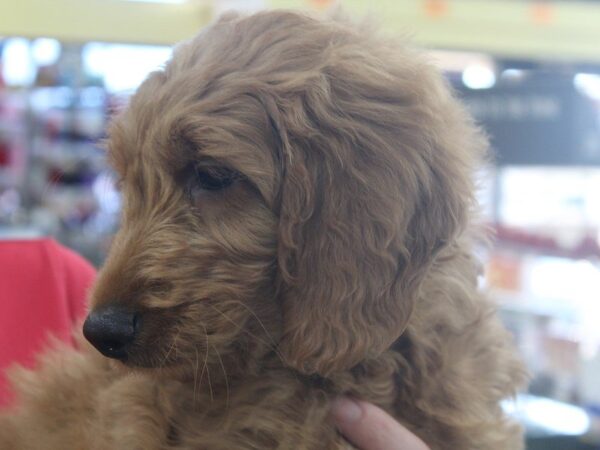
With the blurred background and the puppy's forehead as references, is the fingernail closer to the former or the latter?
the puppy's forehead

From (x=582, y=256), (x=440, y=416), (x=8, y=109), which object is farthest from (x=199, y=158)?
(x=8, y=109)

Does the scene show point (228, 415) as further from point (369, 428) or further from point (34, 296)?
point (34, 296)

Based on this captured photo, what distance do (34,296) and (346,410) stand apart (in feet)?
2.98

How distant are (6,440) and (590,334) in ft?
8.37

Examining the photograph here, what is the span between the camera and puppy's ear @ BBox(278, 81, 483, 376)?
1080 millimetres

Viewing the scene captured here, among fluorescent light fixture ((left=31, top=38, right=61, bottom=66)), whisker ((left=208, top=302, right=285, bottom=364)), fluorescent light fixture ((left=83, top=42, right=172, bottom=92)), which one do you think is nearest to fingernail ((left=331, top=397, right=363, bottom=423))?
whisker ((left=208, top=302, right=285, bottom=364))

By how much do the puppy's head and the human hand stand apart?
0.08 m

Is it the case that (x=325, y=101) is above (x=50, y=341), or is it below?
above

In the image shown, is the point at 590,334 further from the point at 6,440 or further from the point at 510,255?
the point at 6,440

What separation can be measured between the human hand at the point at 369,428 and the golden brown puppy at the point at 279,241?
2cm

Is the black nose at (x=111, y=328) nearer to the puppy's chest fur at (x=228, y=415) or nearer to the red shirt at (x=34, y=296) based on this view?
the puppy's chest fur at (x=228, y=415)

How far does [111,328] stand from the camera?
100cm

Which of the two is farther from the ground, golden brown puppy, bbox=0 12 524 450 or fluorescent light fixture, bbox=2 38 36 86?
fluorescent light fixture, bbox=2 38 36 86

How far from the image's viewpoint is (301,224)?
1081 mm
